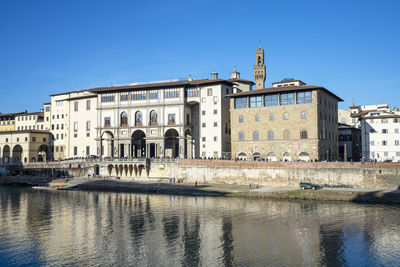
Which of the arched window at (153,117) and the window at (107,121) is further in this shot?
the window at (107,121)

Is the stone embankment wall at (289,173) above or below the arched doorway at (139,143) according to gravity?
below

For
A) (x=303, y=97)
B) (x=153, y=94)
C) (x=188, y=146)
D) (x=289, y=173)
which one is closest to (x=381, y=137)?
(x=303, y=97)

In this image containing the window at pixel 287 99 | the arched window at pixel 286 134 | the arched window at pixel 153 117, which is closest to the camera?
the arched window at pixel 286 134

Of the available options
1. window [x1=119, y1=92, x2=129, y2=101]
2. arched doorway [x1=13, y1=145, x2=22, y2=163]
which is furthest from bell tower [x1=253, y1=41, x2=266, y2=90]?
arched doorway [x1=13, y1=145, x2=22, y2=163]

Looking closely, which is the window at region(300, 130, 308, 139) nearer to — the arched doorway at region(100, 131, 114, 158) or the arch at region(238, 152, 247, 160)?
the arch at region(238, 152, 247, 160)

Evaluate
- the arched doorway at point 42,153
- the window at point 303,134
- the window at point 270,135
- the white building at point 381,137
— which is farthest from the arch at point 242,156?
the arched doorway at point 42,153

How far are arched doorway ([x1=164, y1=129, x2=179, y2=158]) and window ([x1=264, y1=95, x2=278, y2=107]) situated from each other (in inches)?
844

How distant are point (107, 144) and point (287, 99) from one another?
40.5m

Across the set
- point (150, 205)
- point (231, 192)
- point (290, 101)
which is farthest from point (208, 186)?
point (290, 101)

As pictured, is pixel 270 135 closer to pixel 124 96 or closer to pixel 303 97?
pixel 303 97

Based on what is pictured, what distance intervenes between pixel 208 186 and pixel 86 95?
42.1m

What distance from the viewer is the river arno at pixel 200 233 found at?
28.8m

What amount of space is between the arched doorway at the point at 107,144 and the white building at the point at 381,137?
52.8 m

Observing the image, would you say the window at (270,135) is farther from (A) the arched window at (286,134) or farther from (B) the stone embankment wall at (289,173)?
(B) the stone embankment wall at (289,173)
